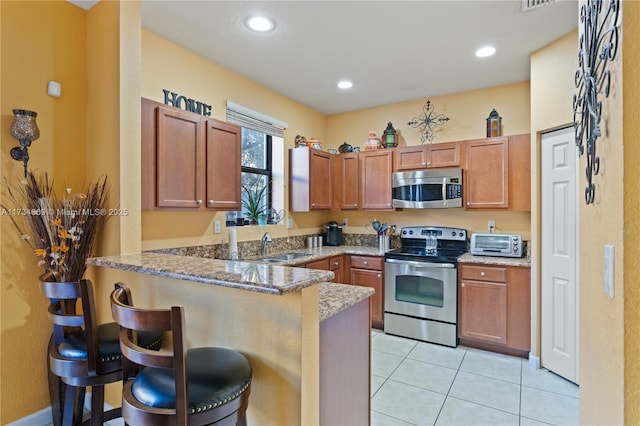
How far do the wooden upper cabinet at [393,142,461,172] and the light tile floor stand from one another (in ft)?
6.65

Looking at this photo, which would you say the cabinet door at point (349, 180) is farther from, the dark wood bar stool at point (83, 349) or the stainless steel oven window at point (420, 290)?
the dark wood bar stool at point (83, 349)

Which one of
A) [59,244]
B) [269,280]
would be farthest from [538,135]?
[59,244]

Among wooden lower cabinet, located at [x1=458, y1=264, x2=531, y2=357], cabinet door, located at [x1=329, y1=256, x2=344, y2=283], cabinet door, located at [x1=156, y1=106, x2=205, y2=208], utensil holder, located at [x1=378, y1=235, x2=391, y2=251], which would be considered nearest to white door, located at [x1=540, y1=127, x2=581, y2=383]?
wooden lower cabinet, located at [x1=458, y1=264, x2=531, y2=357]

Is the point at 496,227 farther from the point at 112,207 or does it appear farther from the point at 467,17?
the point at 112,207

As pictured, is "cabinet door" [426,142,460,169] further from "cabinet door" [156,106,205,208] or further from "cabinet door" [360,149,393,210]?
"cabinet door" [156,106,205,208]

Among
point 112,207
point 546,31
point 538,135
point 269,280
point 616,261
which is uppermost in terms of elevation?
point 546,31

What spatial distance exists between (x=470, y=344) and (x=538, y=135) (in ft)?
7.03

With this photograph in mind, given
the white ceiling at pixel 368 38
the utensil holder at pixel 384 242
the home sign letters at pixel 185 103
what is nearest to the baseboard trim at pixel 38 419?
the home sign letters at pixel 185 103

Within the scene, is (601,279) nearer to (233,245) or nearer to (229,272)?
(229,272)

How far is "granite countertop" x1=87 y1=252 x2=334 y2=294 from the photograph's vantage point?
1.20 m

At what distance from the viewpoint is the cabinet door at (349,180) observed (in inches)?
172

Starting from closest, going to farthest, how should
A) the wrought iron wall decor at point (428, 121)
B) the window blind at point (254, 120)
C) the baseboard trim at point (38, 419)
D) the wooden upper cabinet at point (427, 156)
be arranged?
the baseboard trim at point (38, 419), the window blind at point (254, 120), the wooden upper cabinet at point (427, 156), the wrought iron wall decor at point (428, 121)

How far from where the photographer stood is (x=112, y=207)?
6.66 feet

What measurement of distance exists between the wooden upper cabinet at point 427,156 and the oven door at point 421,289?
117 centimetres
